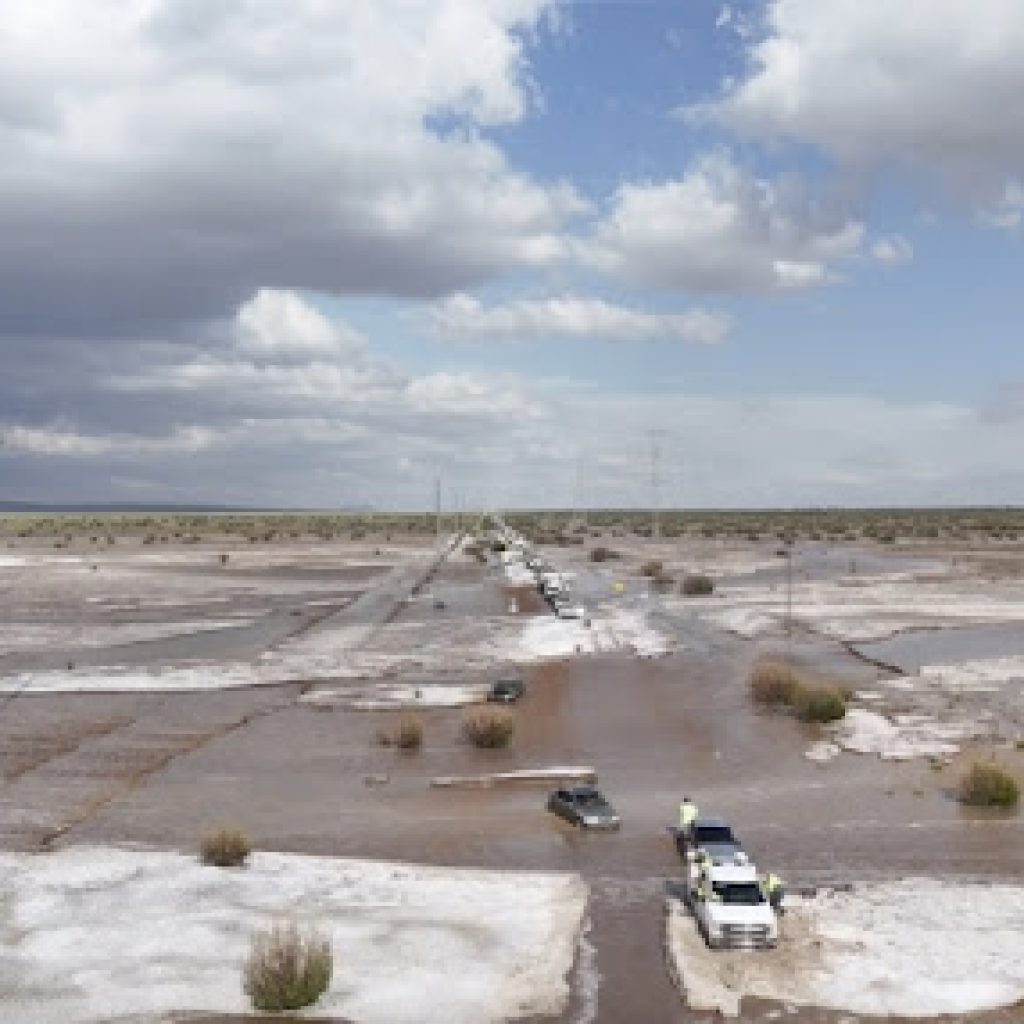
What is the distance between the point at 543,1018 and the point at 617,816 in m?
13.1

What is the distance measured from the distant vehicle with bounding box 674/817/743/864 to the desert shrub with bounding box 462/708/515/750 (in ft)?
42.6

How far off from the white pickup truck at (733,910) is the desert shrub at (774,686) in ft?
84.9

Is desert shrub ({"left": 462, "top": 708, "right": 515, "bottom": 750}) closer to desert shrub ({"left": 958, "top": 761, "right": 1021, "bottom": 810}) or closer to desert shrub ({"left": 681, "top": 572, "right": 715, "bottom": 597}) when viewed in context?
desert shrub ({"left": 958, "top": 761, "right": 1021, "bottom": 810})

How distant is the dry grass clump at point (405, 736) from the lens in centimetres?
4412

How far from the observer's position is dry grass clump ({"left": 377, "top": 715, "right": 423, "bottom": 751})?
44125 mm

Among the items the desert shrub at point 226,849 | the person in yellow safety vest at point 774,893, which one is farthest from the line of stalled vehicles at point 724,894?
the desert shrub at point 226,849

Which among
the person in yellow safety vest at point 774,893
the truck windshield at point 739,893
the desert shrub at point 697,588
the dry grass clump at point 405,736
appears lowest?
the dry grass clump at point 405,736

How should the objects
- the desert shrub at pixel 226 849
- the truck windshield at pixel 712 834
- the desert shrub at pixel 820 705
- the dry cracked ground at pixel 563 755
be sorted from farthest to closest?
the desert shrub at pixel 820 705 < the desert shrub at pixel 226 849 < the truck windshield at pixel 712 834 < the dry cracked ground at pixel 563 755

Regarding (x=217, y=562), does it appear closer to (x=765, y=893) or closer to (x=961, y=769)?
(x=961, y=769)

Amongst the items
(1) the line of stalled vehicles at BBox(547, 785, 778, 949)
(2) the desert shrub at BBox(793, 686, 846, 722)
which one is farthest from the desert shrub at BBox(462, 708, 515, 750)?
(1) the line of stalled vehicles at BBox(547, 785, 778, 949)

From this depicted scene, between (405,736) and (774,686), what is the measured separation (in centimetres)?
1586

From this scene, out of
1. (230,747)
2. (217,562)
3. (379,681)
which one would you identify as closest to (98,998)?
(230,747)

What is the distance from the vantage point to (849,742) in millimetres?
43969

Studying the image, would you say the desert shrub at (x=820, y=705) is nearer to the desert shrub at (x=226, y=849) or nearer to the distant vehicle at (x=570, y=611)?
A: the desert shrub at (x=226, y=849)
